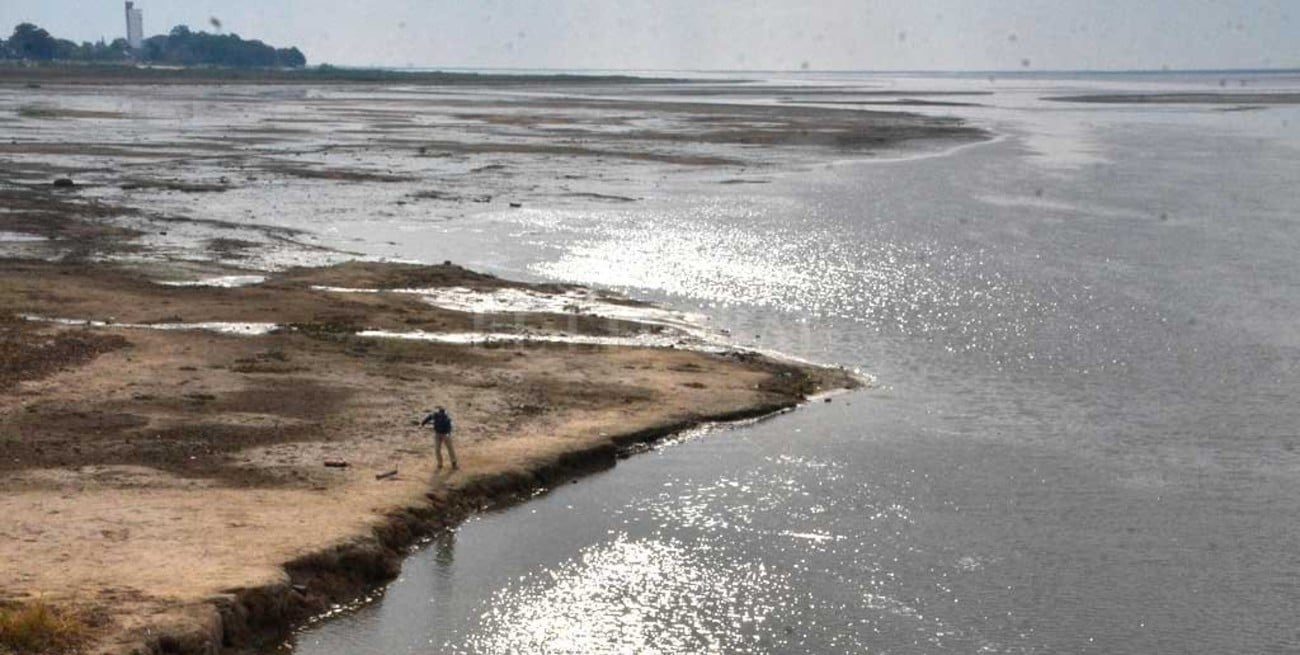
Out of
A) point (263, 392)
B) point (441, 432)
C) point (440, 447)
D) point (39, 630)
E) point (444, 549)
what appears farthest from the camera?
point (263, 392)

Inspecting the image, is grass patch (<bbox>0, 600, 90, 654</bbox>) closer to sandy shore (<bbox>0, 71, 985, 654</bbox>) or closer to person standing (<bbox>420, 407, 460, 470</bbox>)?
sandy shore (<bbox>0, 71, 985, 654</bbox>)

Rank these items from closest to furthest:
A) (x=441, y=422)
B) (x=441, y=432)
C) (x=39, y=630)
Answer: (x=39, y=630), (x=441, y=422), (x=441, y=432)

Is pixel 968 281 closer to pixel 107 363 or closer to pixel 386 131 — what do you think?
pixel 107 363

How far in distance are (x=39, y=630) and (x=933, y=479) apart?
1565cm

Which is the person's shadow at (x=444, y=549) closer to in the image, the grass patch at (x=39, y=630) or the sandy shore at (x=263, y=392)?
the sandy shore at (x=263, y=392)

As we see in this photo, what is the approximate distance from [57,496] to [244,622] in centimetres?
564

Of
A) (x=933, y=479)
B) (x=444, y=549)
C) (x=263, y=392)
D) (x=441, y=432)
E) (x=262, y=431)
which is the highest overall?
(x=441, y=432)

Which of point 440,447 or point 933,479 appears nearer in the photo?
point 440,447

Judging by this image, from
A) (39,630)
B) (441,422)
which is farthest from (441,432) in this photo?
(39,630)

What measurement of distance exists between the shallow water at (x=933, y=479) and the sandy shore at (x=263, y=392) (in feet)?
3.95

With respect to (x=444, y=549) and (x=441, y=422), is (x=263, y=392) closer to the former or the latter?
(x=441, y=422)

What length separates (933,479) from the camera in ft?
88.2

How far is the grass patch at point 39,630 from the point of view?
55.4 feet

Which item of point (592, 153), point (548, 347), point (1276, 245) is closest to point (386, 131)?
point (592, 153)
